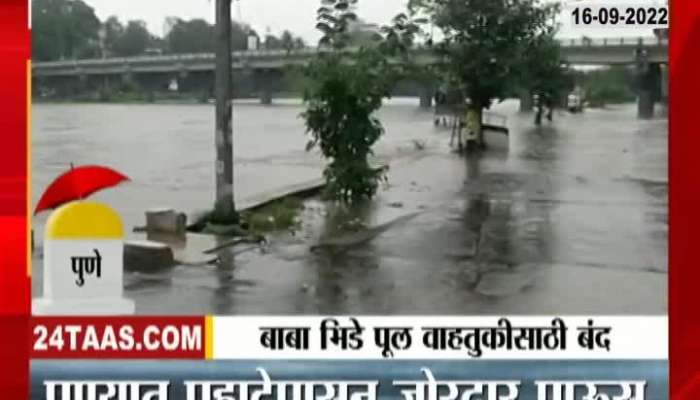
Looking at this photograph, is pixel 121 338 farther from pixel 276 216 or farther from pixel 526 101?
pixel 526 101

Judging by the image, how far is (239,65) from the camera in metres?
2.71

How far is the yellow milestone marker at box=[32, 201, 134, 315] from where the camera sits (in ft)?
8.35

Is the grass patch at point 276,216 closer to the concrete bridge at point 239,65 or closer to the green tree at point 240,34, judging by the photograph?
the concrete bridge at point 239,65

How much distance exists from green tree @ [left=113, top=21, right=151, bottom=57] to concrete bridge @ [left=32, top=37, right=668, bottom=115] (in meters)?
0.04

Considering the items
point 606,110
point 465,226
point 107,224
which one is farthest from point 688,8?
point 107,224

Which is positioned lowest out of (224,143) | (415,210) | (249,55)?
(415,210)

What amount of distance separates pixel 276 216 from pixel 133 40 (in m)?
0.59

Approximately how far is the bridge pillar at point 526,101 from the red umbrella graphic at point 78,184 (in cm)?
102

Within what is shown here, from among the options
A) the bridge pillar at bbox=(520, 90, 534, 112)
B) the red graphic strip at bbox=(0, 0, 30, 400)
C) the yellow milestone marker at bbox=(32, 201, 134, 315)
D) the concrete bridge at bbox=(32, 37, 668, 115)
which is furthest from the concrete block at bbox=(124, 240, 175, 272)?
the bridge pillar at bbox=(520, 90, 534, 112)

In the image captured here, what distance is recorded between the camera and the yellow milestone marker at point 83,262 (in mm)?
2545

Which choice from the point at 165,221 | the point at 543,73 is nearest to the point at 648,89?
the point at 543,73

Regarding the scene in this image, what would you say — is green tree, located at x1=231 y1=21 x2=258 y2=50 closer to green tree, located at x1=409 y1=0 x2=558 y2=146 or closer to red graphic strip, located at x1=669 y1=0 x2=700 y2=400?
green tree, located at x1=409 y1=0 x2=558 y2=146

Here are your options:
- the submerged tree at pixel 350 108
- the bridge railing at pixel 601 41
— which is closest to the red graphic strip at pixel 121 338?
the submerged tree at pixel 350 108

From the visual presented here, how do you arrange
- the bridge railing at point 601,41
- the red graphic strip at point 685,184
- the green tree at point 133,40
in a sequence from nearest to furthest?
the red graphic strip at point 685,184 < the bridge railing at point 601,41 < the green tree at point 133,40
